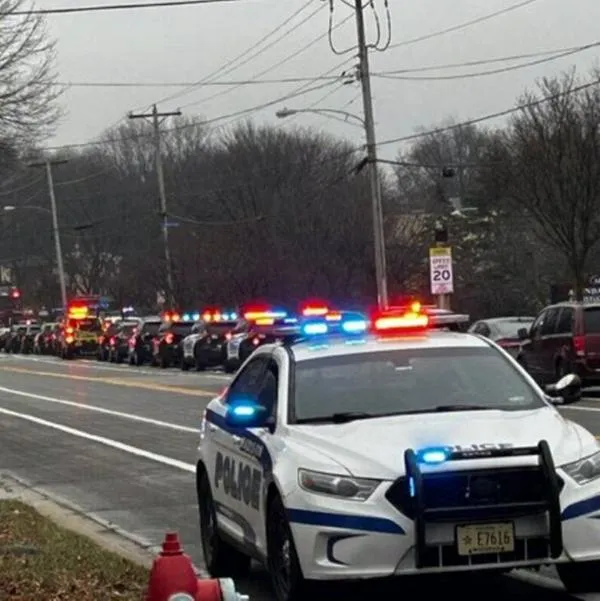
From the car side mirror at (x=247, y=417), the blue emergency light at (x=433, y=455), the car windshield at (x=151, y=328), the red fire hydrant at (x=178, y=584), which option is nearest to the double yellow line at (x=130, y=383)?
the car windshield at (x=151, y=328)

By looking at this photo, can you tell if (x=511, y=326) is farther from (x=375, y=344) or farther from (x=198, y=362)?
(x=375, y=344)

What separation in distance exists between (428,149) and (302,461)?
7467 cm

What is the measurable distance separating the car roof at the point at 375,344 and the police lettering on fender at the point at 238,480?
A: 766mm

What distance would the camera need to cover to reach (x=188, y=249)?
6125 cm

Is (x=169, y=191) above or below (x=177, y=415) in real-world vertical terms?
above

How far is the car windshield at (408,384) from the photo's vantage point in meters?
8.45

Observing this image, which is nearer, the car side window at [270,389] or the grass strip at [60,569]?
the grass strip at [60,569]

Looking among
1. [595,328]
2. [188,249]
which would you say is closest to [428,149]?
[188,249]

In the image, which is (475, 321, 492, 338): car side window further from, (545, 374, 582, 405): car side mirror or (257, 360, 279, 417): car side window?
(257, 360, 279, 417): car side window

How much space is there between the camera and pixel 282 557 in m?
7.92

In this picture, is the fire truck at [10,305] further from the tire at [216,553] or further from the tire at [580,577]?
the tire at [580,577]

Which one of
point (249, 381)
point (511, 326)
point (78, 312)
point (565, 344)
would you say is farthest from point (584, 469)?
point (78, 312)

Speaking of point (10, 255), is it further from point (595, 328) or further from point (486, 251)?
point (595, 328)

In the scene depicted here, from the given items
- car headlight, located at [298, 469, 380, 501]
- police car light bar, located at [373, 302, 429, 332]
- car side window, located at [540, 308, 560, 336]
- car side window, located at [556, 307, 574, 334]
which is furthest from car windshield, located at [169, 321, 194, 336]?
car headlight, located at [298, 469, 380, 501]
